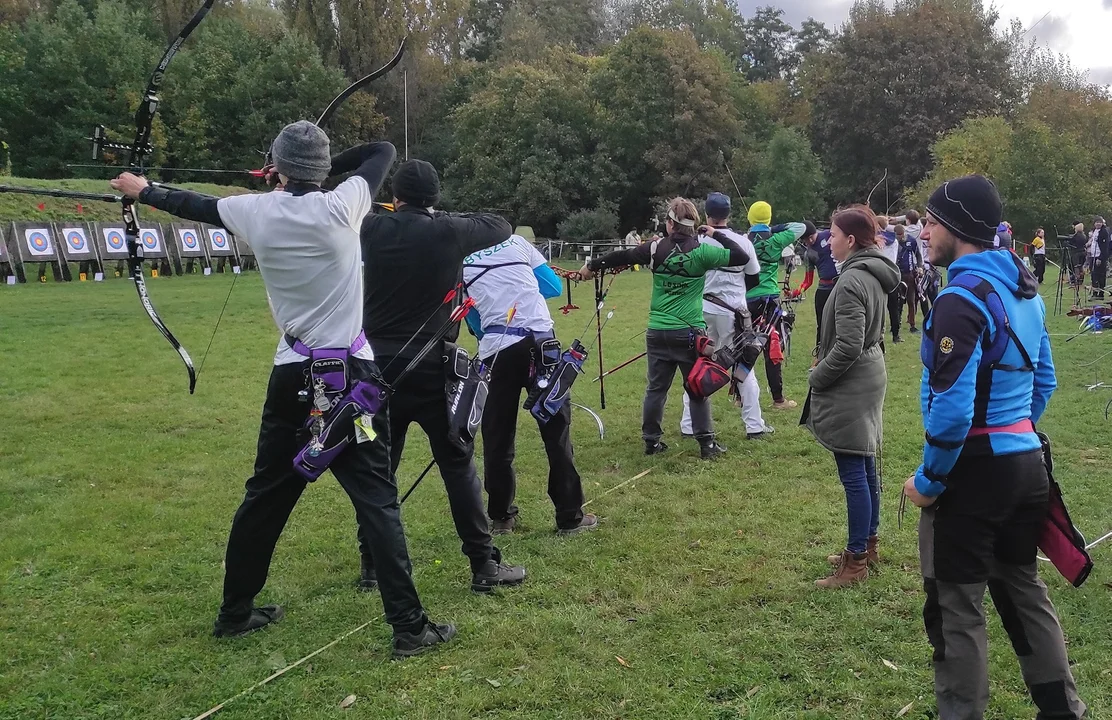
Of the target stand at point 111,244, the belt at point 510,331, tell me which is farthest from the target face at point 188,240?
the belt at point 510,331

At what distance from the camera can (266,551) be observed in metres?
3.59

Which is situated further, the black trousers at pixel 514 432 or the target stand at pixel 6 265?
the target stand at pixel 6 265

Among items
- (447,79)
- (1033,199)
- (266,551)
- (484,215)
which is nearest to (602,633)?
(266,551)

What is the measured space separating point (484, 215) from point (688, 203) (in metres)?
2.15

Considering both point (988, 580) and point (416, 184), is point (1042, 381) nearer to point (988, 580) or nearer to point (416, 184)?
point (988, 580)

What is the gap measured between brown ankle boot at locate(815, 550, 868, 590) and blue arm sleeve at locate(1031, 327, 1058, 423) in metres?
1.41

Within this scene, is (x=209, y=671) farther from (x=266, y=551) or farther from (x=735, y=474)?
(x=735, y=474)

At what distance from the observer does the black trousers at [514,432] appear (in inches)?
186

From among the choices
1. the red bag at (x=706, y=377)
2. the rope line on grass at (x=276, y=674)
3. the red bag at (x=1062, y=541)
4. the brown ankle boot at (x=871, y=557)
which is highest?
the red bag at (x=706, y=377)

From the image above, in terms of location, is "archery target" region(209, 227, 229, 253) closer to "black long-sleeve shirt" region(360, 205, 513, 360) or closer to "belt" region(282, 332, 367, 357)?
"black long-sleeve shirt" region(360, 205, 513, 360)

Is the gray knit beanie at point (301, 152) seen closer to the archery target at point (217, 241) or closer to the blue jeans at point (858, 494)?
the blue jeans at point (858, 494)

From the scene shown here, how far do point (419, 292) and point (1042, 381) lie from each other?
99.1 inches

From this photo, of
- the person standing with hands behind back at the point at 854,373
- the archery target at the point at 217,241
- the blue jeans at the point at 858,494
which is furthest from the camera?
the archery target at the point at 217,241

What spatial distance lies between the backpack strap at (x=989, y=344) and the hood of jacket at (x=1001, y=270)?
0.03 metres
